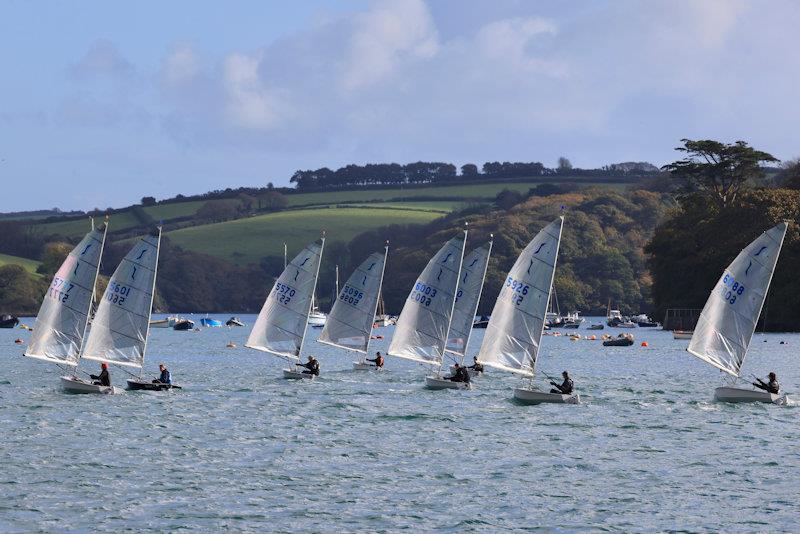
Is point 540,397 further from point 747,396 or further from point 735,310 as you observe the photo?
point 735,310

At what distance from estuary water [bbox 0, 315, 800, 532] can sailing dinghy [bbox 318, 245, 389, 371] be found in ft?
17.1

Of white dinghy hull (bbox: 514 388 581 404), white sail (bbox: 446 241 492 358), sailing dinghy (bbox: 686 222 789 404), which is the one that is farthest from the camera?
white sail (bbox: 446 241 492 358)

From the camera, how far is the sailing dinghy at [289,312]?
69.9m

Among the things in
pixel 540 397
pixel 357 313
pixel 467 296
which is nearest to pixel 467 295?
pixel 467 296

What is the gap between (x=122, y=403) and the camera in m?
56.7

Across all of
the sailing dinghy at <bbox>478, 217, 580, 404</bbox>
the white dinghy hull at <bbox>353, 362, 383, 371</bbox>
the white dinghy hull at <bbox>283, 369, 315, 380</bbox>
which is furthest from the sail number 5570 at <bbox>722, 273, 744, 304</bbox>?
the white dinghy hull at <bbox>353, 362, 383, 371</bbox>

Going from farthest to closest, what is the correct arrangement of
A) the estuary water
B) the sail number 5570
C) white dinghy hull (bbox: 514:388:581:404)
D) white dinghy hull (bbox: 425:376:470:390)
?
white dinghy hull (bbox: 425:376:470:390)
the sail number 5570
white dinghy hull (bbox: 514:388:581:404)
the estuary water

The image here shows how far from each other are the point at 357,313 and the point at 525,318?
72.8 feet

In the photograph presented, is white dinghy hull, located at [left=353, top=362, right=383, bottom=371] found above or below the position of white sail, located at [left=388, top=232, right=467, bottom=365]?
below

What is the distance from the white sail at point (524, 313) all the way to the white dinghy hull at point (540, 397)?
83cm

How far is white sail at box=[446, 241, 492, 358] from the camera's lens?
71188 mm

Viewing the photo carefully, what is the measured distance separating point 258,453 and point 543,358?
60898 millimetres

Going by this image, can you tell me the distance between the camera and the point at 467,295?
7150cm

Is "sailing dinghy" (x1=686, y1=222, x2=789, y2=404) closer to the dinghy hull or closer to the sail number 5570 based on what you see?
the sail number 5570
